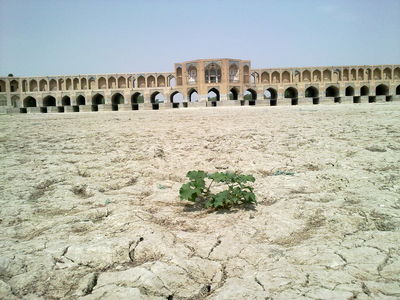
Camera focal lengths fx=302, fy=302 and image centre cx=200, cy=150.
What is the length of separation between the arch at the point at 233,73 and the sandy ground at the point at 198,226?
93.8ft

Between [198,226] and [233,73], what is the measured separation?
31.3 meters

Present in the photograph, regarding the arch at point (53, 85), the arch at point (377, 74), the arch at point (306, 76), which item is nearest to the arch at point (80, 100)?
the arch at point (53, 85)

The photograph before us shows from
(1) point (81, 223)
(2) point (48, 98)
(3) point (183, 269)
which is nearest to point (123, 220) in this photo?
(1) point (81, 223)

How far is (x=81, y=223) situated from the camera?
2.21m

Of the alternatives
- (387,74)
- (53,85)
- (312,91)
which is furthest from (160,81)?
(387,74)

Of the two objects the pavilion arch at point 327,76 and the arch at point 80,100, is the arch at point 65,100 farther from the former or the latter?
the pavilion arch at point 327,76

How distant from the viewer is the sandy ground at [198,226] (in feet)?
4.83

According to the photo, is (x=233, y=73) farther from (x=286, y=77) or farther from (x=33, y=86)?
(x=33, y=86)

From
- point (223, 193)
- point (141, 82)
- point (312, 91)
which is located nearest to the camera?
point (223, 193)

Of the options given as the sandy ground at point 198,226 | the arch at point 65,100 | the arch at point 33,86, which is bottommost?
the sandy ground at point 198,226

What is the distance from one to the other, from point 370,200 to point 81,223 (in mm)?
2270

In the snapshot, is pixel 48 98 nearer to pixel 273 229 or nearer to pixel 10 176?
pixel 10 176

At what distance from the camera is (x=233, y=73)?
3209 cm

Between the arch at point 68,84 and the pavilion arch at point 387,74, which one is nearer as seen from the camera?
the pavilion arch at point 387,74
